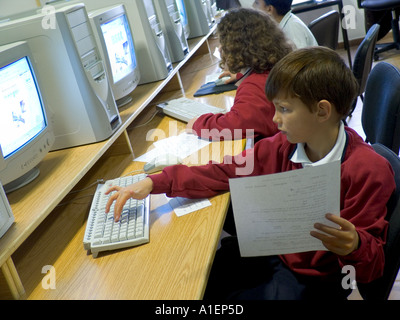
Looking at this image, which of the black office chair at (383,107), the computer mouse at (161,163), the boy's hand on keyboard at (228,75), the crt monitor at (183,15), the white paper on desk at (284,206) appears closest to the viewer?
the white paper on desk at (284,206)

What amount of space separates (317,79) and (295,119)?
114 mm

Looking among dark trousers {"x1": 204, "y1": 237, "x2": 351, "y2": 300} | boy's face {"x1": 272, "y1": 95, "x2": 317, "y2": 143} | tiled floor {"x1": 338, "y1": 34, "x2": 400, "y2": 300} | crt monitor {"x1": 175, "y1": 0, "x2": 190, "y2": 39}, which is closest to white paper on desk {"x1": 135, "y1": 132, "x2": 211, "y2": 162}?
→ dark trousers {"x1": 204, "y1": 237, "x2": 351, "y2": 300}

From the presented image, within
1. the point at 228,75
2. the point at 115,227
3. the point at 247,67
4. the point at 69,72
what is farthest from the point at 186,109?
the point at 115,227

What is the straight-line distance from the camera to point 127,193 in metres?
1.29

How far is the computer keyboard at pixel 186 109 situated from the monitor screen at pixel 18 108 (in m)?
0.72

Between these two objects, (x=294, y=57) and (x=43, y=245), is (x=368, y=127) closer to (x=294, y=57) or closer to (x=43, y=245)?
(x=294, y=57)

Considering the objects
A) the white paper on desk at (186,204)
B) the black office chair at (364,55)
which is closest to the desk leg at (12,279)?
the white paper on desk at (186,204)

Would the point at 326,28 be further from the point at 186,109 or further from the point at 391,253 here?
the point at 391,253

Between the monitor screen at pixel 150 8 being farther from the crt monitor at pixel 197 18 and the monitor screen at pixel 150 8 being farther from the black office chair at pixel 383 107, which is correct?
the black office chair at pixel 383 107

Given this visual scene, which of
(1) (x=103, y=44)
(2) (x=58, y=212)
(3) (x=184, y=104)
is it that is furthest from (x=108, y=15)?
(2) (x=58, y=212)

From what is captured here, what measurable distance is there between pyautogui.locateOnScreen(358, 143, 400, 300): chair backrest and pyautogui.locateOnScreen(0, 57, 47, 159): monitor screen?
3.31 ft

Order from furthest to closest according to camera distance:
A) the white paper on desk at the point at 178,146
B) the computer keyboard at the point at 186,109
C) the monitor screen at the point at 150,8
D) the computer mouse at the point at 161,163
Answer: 1. the monitor screen at the point at 150,8
2. the computer keyboard at the point at 186,109
3. the white paper on desk at the point at 178,146
4. the computer mouse at the point at 161,163

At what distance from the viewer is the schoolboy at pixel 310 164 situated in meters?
→ 1.03
